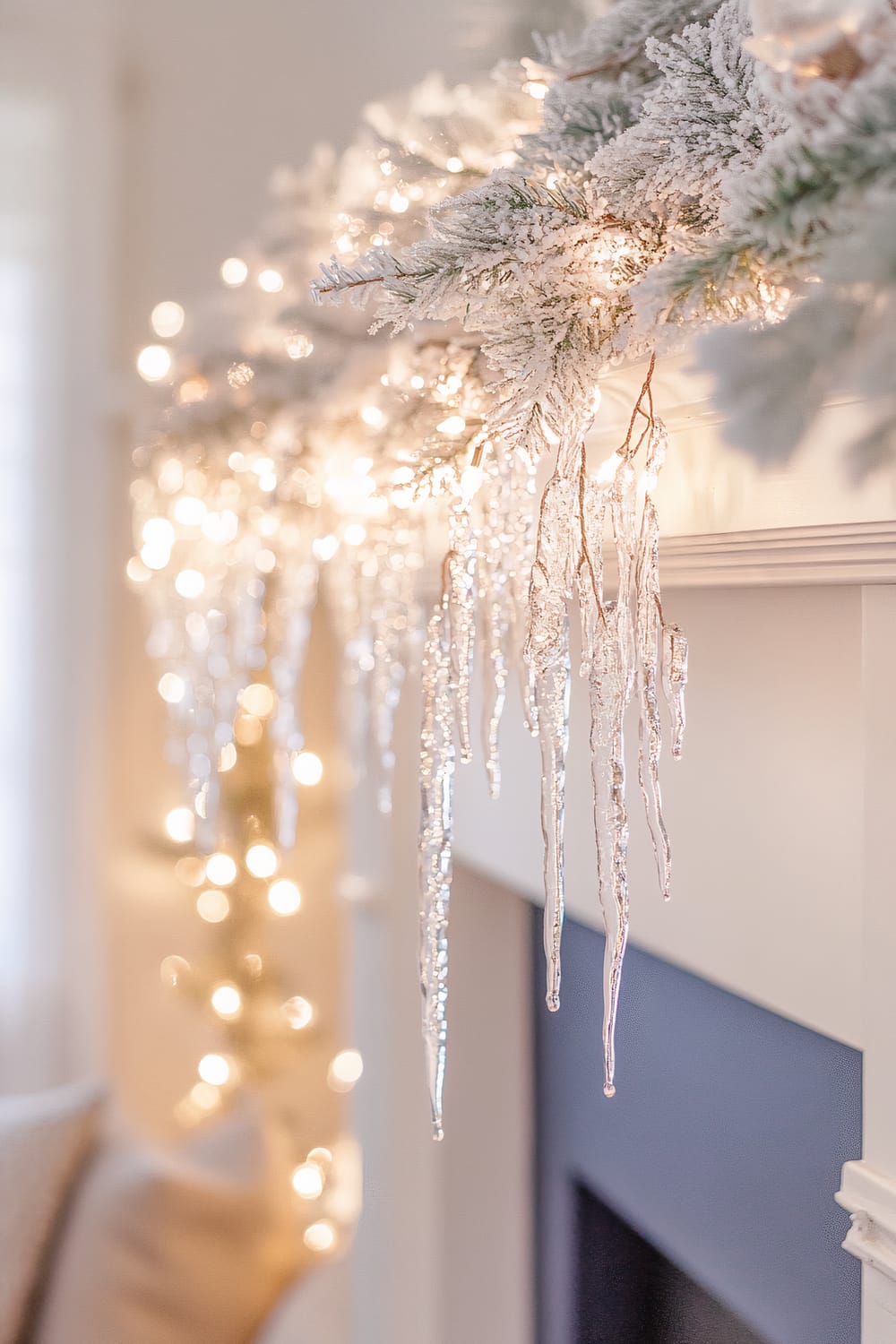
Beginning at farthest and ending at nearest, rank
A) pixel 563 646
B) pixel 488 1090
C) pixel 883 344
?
pixel 488 1090, pixel 563 646, pixel 883 344

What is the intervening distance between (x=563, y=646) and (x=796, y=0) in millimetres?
309

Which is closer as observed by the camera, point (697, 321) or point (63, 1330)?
point (697, 321)

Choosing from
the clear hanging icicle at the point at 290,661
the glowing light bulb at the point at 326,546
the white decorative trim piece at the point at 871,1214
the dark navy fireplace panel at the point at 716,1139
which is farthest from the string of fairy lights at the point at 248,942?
the white decorative trim piece at the point at 871,1214

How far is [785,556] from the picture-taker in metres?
0.55

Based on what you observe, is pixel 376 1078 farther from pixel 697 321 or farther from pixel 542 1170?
pixel 697 321

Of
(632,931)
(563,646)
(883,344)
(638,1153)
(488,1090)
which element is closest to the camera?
(883,344)

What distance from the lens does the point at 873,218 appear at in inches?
11.9

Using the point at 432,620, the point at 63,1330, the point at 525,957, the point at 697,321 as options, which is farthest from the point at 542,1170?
the point at 697,321

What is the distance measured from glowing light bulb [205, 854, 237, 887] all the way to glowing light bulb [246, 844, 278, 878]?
0.03 m

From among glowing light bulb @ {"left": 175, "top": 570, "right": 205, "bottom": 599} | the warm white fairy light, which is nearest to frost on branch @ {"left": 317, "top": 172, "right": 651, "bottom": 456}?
the warm white fairy light

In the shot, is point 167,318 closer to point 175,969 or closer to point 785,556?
point 175,969

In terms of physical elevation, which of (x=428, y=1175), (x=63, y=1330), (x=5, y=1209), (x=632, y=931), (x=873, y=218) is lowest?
(x=63, y=1330)

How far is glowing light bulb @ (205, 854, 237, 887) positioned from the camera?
196 centimetres

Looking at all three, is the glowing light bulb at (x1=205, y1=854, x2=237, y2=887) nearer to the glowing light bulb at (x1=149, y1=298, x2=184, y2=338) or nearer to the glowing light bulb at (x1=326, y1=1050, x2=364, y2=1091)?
the glowing light bulb at (x1=326, y1=1050, x2=364, y2=1091)
